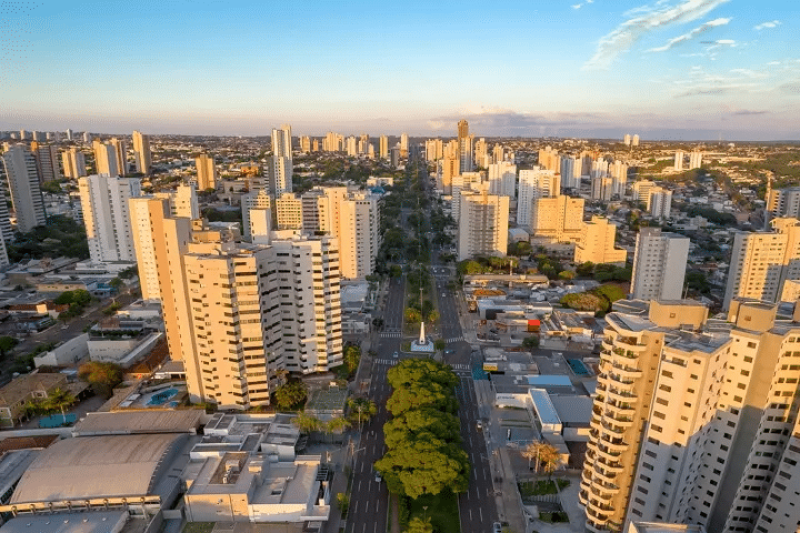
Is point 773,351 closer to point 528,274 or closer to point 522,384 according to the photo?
point 522,384

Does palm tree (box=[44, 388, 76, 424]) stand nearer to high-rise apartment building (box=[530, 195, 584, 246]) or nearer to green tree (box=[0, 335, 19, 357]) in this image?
green tree (box=[0, 335, 19, 357])

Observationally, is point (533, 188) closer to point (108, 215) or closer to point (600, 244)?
point (600, 244)

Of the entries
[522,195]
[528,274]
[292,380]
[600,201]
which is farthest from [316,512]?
[600,201]

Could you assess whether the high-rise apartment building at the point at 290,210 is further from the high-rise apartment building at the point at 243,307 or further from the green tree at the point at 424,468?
the green tree at the point at 424,468

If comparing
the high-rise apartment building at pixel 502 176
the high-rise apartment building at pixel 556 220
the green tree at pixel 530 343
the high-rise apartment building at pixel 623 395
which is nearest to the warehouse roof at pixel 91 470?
the high-rise apartment building at pixel 623 395

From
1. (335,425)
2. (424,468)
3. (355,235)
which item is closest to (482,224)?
(355,235)

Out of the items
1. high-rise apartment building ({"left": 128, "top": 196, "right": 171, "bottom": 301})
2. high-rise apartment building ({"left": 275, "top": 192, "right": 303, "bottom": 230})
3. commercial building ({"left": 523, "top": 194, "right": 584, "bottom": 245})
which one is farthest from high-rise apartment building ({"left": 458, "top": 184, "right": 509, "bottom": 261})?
high-rise apartment building ({"left": 128, "top": 196, "right": 171, "bottom": 301})
